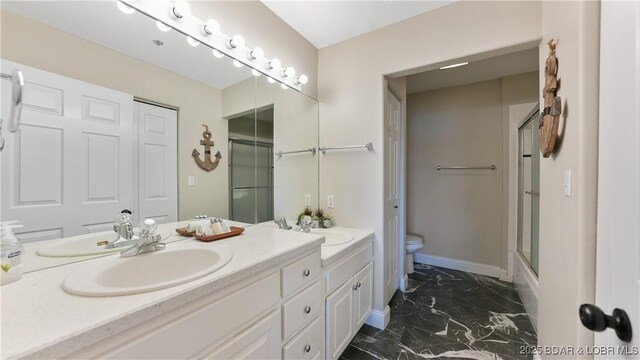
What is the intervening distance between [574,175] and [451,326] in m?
1.57

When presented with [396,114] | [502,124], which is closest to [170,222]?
[396,114]

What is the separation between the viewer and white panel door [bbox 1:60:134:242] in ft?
2.77

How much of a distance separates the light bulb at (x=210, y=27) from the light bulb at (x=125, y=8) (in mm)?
341

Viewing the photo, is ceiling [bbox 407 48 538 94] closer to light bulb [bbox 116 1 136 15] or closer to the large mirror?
the large mirror

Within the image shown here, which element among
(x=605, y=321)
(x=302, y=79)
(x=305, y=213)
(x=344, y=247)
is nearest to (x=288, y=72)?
(x=302, y=79)

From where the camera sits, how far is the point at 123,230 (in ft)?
3.56

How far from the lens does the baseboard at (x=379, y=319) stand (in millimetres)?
1948

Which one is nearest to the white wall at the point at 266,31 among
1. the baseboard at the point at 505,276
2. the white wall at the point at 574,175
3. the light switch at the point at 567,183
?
the white wall at the point at 574,175

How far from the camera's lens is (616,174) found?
0.61m

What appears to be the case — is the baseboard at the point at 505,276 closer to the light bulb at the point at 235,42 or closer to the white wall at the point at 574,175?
the white wall at the point at 574,175

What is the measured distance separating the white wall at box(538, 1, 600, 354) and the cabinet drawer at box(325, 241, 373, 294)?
3.44 ft

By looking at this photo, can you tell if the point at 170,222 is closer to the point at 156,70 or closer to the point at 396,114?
the point at 156,70

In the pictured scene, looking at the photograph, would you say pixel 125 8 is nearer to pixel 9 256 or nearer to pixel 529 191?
pixel 9 256

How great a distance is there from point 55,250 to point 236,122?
3.57ft
